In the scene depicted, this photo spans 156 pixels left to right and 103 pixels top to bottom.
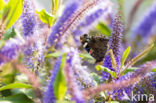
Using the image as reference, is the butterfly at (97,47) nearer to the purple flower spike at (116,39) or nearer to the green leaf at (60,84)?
the purple flower spike at (116,39)

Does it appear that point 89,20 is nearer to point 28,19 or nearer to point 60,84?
point 28,19

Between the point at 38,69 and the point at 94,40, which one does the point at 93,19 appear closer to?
the point at 94,40

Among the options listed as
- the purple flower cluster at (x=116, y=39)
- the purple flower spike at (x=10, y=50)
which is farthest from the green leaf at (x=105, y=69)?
the purple flower spike at (x=10, y=50)

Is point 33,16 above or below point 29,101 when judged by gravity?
above

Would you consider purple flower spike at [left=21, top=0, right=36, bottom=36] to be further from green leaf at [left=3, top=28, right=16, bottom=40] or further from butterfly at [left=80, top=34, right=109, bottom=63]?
butterfly at [left=80, top=34, right=109, bottom=63]

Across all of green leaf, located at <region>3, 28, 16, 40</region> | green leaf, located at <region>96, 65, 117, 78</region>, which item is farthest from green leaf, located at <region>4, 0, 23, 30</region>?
green leaf, located at <region>96, 65, 117, 78</region>

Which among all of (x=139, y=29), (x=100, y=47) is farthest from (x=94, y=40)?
(x=139, y=29)
